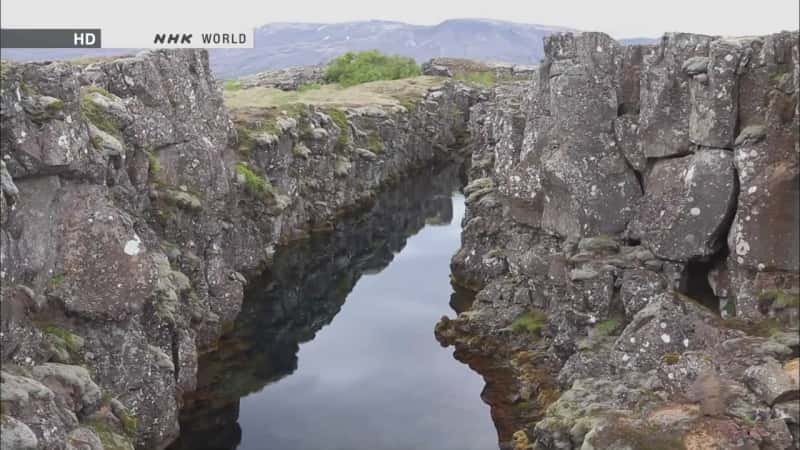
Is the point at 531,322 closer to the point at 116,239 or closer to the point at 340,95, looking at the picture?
the point at 116,239

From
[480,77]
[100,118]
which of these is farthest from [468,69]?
[100,118]

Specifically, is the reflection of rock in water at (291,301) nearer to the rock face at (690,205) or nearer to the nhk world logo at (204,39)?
the nhk world logo at (204,39)

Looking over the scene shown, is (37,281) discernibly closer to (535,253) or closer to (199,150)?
(199,150)

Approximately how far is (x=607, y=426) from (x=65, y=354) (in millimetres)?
18091

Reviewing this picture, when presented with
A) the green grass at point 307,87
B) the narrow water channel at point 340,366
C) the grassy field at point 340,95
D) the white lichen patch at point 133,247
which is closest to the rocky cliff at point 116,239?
the white lichen patch at point 133,247

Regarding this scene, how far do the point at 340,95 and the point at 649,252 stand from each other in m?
75.6

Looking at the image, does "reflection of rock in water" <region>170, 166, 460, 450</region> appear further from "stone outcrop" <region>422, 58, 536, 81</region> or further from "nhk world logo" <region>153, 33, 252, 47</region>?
"stone outcrop" <region>422, 58, 536, 81</region>

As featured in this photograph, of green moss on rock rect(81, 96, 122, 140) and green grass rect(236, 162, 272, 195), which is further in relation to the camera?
green grass rect(236, 162, 272, 195)

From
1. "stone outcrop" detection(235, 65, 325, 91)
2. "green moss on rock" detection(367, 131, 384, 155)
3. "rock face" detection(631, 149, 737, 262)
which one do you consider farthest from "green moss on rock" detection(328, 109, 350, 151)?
"rock face" detection(631, 149, 737, 262)

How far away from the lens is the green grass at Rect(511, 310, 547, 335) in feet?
130

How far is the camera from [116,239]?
28.0 metres

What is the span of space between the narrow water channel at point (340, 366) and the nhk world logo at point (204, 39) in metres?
16.1

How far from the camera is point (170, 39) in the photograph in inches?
1592

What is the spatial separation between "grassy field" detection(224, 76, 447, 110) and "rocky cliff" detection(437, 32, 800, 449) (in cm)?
3449
